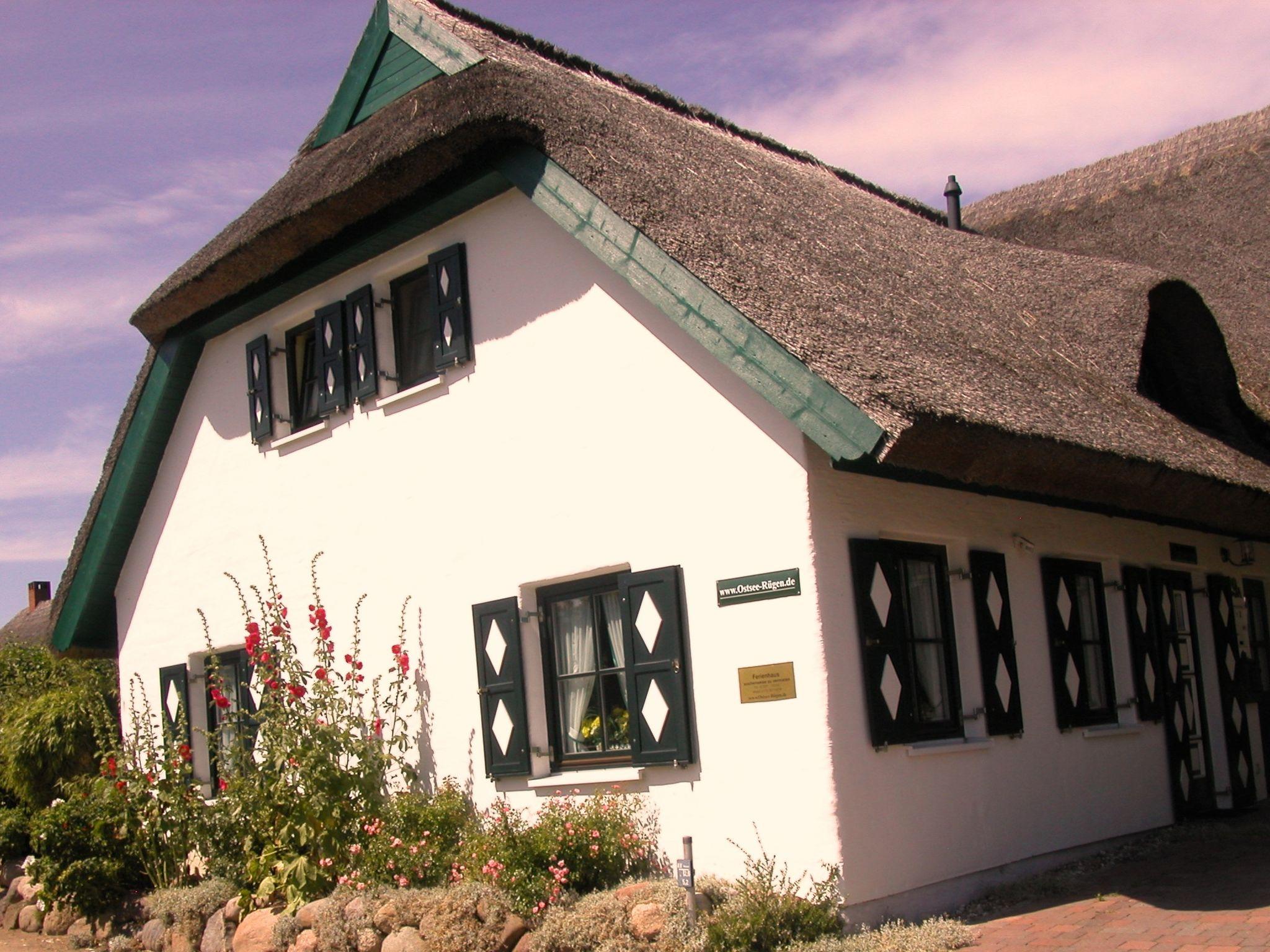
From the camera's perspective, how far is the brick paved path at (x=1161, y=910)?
20.6 feet

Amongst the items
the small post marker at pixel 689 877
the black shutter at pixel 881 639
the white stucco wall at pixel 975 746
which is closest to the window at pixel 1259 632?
the white stucco wall at pixel 975 746

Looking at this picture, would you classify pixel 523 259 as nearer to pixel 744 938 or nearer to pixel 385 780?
pixel 385 780

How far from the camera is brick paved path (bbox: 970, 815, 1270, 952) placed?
20.6 ft

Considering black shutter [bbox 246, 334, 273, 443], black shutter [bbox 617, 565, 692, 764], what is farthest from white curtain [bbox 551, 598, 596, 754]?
black shutter [bbox 246, 334, 273, 443]

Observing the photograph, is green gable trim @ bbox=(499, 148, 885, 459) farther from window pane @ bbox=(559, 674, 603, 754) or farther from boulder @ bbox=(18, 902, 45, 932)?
boulder @ bbox=(18, 902, 45, 932)

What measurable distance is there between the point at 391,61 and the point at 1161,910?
8.20 metres

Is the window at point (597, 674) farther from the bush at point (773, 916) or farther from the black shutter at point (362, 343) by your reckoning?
the black shutter at point (362, 343)

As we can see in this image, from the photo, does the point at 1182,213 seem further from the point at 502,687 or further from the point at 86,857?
the point at 86,857

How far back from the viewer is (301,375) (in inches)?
437

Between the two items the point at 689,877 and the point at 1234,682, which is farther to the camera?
the point at 1234,682

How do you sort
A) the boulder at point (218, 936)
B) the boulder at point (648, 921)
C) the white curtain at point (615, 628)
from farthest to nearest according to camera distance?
the boulder at point (218, 936) < the white curtain at point (615, 628) < the boulder at point (648, 921)

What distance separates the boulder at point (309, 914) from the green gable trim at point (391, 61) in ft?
19.2

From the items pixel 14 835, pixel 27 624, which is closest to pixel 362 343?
pixel 14 835

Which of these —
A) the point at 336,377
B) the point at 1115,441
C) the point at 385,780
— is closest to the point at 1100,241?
the point at 1115,441
